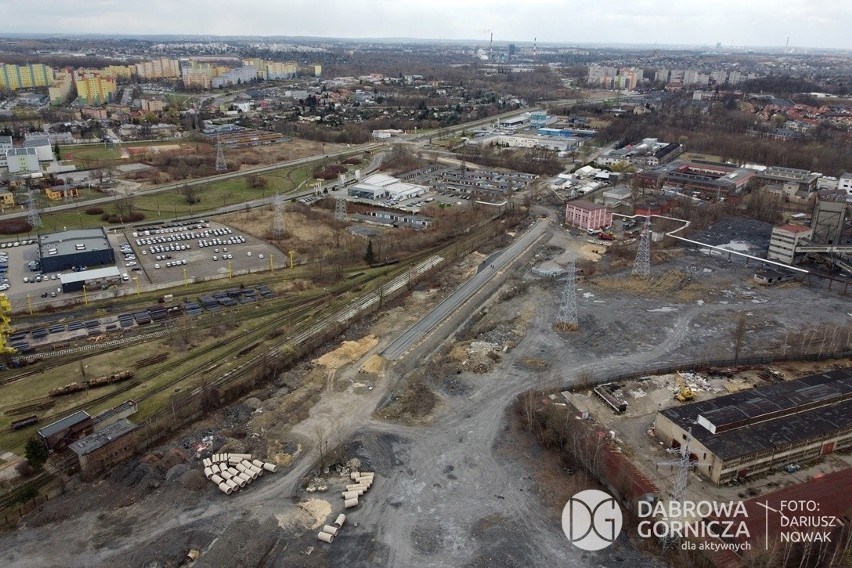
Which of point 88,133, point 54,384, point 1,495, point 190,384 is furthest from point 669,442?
point 88,133

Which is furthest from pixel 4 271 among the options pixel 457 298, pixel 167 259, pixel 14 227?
pixel 457 298

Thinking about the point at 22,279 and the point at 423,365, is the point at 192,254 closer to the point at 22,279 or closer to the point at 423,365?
the point at 22,279

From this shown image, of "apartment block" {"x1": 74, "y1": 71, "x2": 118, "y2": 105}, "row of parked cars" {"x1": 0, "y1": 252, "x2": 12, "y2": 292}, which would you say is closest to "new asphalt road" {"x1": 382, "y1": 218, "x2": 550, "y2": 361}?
"row of parked cars" {"x1": 0, "y1": 252, "x2": 12, "y2": 292}

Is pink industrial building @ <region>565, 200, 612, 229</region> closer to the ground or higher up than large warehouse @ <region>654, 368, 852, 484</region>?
higher up

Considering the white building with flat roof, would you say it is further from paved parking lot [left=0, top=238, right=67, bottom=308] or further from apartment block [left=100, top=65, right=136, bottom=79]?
apartment block [left=100, top=65, right=136, bottom=79]

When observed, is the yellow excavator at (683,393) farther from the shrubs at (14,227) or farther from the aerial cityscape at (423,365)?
the shrubs at (14,227)
